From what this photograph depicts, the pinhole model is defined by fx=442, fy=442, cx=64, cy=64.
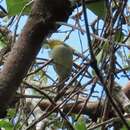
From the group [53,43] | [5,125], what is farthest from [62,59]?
[5,125]

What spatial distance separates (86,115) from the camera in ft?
4.95

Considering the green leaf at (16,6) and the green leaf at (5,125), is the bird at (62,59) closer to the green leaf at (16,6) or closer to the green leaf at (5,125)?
the green leaf at (16,6)

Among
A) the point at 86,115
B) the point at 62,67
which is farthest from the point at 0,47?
the point at 62,67

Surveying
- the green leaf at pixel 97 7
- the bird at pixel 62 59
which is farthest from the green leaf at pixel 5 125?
the green leaf at pixel 97 7

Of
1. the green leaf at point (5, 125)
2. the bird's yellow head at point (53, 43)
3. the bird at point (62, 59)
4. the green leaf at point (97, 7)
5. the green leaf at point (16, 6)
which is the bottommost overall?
the green leaf at point (5, 125)

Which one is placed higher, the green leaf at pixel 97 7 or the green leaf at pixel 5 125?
the green leaf at pixel 97 7

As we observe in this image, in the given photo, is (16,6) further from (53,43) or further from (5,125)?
(5,125)

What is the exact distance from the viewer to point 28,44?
0.75 meters

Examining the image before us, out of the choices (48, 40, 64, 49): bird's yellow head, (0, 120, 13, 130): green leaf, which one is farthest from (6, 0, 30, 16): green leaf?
(0, 120, 13, 130): green leaf

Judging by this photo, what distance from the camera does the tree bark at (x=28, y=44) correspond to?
0.75 m

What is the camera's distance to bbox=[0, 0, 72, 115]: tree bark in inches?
29.4

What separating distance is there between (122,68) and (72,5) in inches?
20.6

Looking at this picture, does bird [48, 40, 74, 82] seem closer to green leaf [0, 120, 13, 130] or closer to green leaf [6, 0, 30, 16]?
green leaf [6, 0, 30, 16]

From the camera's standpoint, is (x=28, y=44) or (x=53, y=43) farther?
(x=53, y=43)
